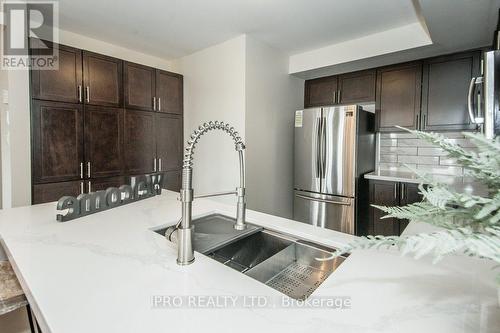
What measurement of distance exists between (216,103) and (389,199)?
2.25m

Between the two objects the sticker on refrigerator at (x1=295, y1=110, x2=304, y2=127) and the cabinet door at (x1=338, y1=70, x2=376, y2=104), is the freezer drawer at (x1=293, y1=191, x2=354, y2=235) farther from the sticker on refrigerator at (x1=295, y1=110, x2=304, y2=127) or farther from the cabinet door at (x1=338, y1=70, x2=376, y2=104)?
the cabinet door at (x1=338, y1=70, x2=376, y2=104)

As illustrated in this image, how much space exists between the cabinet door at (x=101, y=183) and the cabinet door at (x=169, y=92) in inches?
39.0

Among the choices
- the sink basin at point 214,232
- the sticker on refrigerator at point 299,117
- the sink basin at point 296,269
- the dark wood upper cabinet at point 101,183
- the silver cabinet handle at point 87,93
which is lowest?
the sink basin at point 296,269

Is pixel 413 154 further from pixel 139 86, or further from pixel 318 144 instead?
pixel 139 86

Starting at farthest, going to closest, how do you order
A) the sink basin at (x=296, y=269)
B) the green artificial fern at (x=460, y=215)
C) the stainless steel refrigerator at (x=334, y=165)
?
1. the stainless steel refrigerator at (x=334, y=165)
2. the sink basin at (x=296, y=269)
3. the green artificial fern at (x=460, y=215)

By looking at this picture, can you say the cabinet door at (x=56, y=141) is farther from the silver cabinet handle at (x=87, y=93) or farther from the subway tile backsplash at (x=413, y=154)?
the subway tile backsplash at (x=413, y=154)

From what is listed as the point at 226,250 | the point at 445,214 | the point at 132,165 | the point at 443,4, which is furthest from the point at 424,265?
the point at 132,165

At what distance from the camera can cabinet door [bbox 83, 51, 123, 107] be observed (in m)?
2.59

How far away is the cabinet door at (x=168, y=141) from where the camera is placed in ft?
10.6

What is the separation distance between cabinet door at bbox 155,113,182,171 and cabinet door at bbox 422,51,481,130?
2921 millimetres

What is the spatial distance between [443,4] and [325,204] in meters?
2.00

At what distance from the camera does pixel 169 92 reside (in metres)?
Answer: 3.31

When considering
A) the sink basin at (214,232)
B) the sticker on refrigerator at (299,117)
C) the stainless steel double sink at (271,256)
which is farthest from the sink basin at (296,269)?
the sticker on refrigerator at (299,117)

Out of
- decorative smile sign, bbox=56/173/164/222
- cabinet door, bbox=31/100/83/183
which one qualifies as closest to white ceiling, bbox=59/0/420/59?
cabinet door, bbox=31/100/83/183
